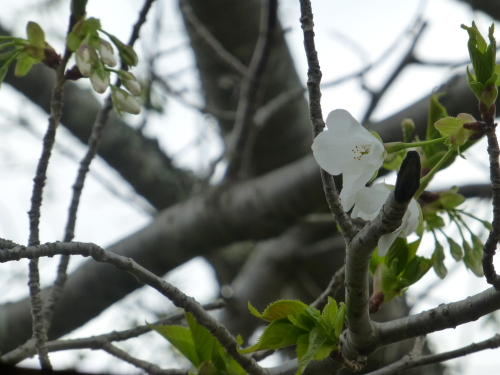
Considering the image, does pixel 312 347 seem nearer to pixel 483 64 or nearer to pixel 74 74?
pixel 483 64

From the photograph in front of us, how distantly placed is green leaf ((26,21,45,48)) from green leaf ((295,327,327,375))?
1.58 feet

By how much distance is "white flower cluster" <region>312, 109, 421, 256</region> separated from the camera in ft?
1.50

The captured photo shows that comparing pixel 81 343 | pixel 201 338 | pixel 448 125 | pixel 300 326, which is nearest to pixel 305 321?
pixel 300 326

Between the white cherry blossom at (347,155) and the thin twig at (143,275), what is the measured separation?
0.54ft

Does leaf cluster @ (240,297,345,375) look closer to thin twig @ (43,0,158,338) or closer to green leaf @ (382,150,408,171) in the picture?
green leaf @ (382,150,408,171)

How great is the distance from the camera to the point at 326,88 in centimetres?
146

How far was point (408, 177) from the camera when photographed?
0.36 meters

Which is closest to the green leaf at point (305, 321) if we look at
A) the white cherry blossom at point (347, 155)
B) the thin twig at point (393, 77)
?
the white cherry blossom at point (347, 155)

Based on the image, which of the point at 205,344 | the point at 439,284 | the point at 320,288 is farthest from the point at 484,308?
the point at 320,288

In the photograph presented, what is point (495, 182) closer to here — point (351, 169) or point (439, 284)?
point (351, 169)

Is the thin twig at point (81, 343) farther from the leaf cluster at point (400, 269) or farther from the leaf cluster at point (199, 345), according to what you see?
the leaf cluster at point (400, 269)

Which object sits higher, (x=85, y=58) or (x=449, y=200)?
(x=85, y=58)

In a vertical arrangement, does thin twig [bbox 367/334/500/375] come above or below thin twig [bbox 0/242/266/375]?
below

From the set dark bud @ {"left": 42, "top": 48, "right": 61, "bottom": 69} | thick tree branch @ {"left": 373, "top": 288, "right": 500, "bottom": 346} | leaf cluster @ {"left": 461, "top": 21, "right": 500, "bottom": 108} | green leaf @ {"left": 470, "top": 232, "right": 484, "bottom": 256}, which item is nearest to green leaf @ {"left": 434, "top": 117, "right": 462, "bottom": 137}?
leaf cluster @ {"left": 461, "top": 21, "right": 500, "bottom": 108}
